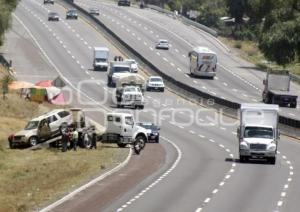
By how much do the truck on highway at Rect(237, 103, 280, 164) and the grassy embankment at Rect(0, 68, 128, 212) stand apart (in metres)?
6.32

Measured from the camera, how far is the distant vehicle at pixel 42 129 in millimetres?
52875

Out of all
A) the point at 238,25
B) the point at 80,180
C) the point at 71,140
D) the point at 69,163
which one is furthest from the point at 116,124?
the point at 238,25

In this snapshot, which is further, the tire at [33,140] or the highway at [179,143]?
the tire at [33,140]

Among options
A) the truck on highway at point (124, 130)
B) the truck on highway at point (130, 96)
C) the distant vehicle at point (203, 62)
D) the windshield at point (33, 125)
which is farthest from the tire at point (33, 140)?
the distant vehicle at point (203, 62)

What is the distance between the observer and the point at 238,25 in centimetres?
17612

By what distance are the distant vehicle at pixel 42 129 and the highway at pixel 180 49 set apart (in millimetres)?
27705

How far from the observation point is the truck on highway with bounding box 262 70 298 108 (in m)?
81.9

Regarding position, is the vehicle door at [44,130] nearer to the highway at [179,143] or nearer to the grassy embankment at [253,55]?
the highway at [179,143]

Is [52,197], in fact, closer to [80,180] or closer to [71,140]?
[80,180]

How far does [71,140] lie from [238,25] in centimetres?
12694

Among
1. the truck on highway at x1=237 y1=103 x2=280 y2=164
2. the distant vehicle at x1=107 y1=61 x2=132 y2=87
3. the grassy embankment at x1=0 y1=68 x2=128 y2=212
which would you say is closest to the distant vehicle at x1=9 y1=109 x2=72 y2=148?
the grassy embankment at x1=0 y1=68 x2=128 y2=212

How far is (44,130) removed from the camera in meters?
53.5

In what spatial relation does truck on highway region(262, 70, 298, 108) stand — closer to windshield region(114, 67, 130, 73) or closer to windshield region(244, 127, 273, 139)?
windshield region(114, 67, 130, 73)

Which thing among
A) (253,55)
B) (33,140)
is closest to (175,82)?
(33,140)
